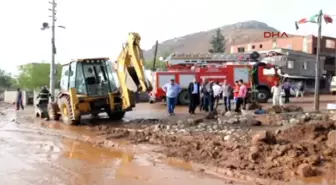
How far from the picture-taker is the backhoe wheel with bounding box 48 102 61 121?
20.0m

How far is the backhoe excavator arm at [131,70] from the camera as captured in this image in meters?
16.6

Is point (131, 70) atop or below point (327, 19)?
below

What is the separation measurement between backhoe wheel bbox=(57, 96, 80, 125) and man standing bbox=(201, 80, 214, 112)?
6113 millimetres

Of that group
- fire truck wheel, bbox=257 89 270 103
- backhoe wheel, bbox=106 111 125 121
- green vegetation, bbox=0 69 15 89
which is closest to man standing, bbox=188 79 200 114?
backhoe wheel, bbox=106 111 125 121

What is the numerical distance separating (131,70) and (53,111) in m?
4.89

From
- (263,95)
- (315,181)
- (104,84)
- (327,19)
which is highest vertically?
(327,19)

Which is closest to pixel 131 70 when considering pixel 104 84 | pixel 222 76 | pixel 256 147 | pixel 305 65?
pixel 104 84

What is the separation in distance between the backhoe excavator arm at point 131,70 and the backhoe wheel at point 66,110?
2.00 metres

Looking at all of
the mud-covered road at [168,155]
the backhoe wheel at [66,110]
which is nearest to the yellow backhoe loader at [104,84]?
the backhoe wheel at [66,110]

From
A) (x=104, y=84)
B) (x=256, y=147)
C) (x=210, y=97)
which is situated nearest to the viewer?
(x=256, y=147)

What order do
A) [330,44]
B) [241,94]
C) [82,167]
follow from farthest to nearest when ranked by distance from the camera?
[330,44]
[241,94]
[82,167]

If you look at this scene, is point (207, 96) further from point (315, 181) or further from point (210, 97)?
point (315, 181)

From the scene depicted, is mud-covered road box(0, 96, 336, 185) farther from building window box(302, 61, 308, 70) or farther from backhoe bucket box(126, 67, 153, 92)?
building window box(302, 61, 308, 70)

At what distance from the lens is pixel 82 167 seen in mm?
9688
